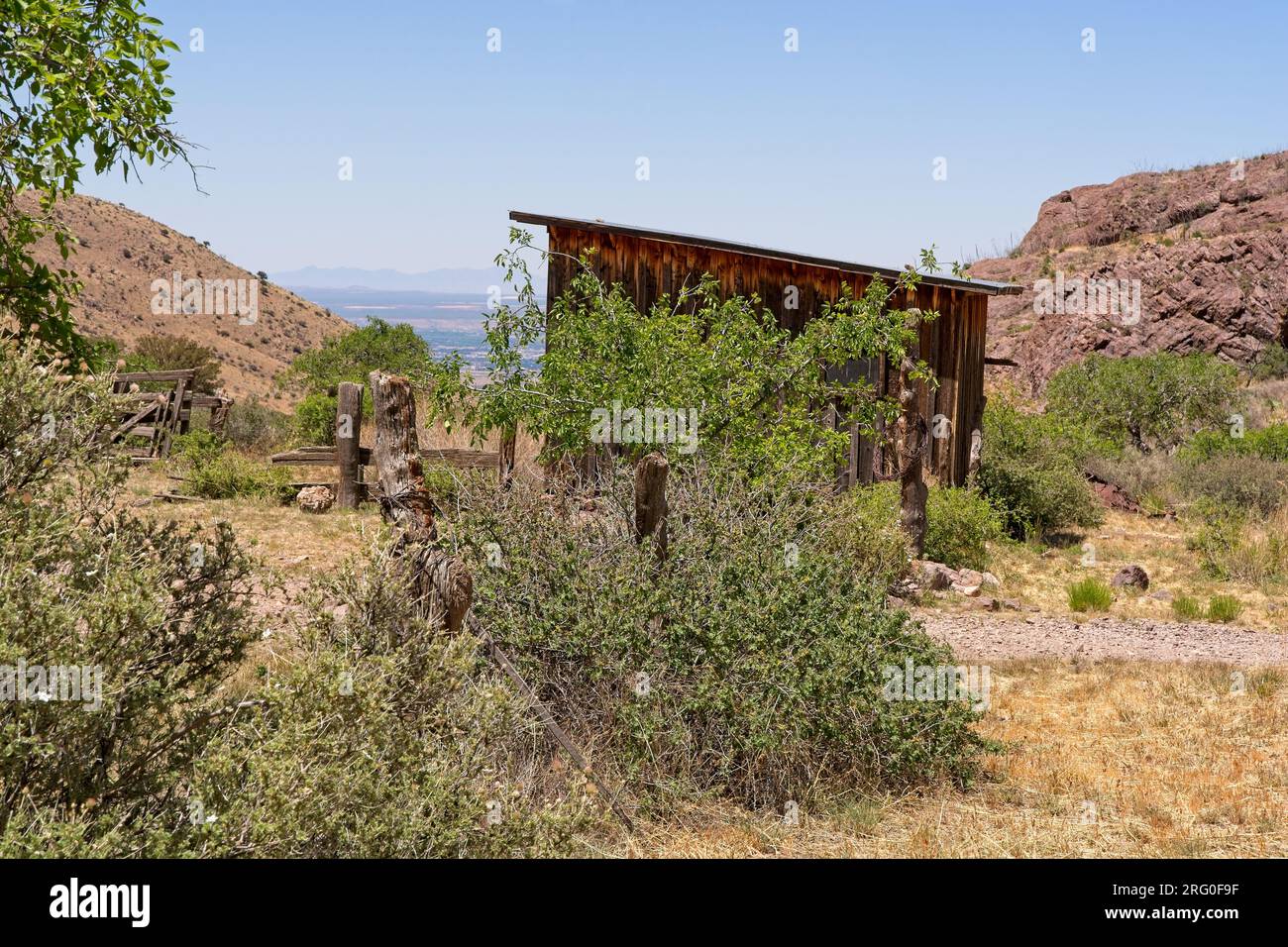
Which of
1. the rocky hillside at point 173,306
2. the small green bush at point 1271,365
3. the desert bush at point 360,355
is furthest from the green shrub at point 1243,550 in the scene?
the rocky hillside at point 173,306

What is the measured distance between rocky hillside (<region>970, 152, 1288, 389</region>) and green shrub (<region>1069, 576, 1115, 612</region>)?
27.3 metres

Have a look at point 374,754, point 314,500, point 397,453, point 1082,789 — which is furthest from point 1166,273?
point 374,754

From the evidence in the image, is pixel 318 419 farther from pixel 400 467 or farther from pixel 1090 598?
pixel 400 467

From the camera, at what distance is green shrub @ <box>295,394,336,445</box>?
771 inches

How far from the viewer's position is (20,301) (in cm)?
718

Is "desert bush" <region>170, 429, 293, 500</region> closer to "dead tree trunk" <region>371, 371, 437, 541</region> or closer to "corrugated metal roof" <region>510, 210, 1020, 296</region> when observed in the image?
"corrugated metal roof" <region>510, 210, 1020, 296</region>

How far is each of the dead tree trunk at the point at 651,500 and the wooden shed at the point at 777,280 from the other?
7579 mm

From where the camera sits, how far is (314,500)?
46.4ft

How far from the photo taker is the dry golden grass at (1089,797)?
5.13 m

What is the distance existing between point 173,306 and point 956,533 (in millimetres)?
58121

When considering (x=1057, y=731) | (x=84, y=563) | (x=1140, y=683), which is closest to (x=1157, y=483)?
(x=1140, y=683)

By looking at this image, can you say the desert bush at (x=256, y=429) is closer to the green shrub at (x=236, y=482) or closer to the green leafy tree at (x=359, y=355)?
the green leafy tree at (x=359, y=355)
